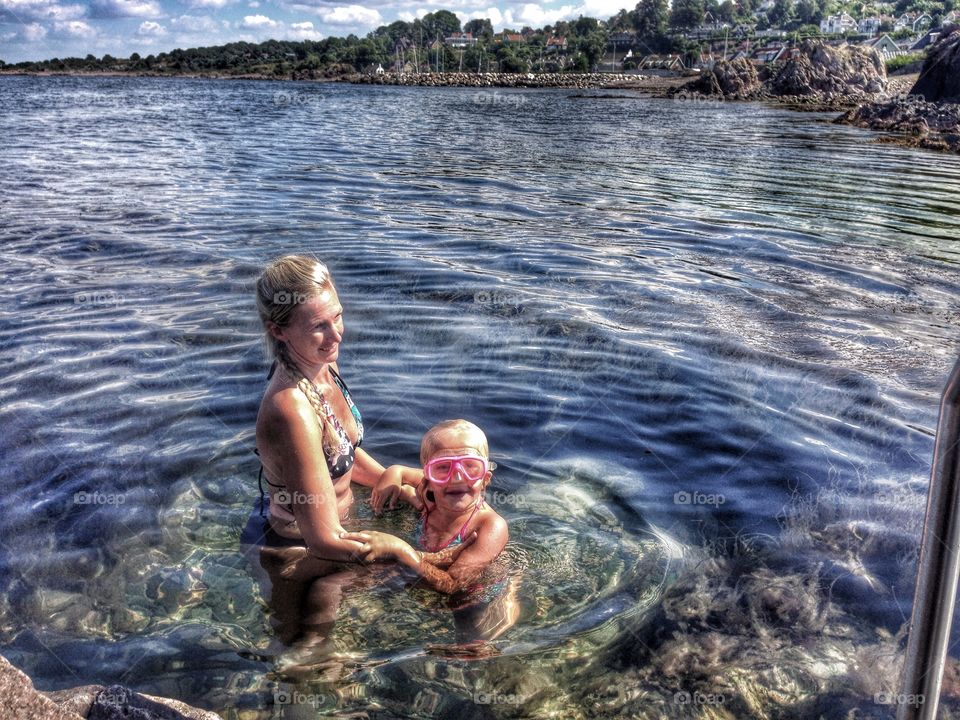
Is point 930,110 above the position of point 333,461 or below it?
above

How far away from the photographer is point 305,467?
3777 mm

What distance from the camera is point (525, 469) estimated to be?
5.57 m

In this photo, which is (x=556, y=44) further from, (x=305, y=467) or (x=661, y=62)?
(x=305, y=467)

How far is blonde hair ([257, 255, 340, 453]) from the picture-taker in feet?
12.6

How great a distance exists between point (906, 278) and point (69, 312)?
9591mm

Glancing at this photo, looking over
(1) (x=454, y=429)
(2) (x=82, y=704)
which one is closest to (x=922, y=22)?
(1) (x=454, y=429)

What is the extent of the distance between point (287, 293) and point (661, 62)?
506ft

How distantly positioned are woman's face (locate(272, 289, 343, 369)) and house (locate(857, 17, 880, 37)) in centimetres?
17305

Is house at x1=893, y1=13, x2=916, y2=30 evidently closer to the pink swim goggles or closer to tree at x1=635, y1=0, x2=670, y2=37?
tree at x1=635, y1=0, x2=670, y2=37

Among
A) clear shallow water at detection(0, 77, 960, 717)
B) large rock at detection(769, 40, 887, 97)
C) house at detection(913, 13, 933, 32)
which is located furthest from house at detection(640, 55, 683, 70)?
clear shallow water at detection(0, 77, 960, 717)

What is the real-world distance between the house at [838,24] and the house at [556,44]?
52.9 meters

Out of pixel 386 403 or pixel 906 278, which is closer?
pixel 386 403

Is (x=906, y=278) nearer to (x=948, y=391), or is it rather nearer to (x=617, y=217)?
(x=617, y=217)

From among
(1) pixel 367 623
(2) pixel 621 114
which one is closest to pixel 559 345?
(1) pixel 367 623
